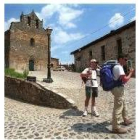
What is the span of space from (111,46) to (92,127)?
16147mm

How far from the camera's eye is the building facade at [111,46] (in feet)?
63.2

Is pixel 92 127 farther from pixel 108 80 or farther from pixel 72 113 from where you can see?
pixel 72 113

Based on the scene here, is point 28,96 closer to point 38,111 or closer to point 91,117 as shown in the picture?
point 38,111

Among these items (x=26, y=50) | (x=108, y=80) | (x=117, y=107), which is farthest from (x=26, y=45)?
(x=117, y=107)

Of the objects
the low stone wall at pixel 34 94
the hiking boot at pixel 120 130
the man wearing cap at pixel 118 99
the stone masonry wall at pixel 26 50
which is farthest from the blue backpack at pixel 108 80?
the stone masonry wall at pixel 26 50

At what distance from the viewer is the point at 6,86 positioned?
13.6 metres

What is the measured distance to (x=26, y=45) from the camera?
112ft

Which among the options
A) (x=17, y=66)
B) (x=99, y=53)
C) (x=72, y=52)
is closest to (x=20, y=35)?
(x=17, y=66)

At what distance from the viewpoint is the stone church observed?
107 feet

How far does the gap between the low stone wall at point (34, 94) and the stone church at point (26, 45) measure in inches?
765

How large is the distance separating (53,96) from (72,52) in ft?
71.8

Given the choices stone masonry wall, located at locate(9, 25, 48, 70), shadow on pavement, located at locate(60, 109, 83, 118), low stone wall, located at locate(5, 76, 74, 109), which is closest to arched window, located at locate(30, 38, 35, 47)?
stone masonry wall, located at locate(9, 25, 48, 70)

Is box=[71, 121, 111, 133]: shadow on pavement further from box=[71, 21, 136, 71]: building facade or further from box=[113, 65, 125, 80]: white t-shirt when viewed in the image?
box=[71, 21, 136, 71]: building facade

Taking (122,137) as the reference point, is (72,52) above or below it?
above
